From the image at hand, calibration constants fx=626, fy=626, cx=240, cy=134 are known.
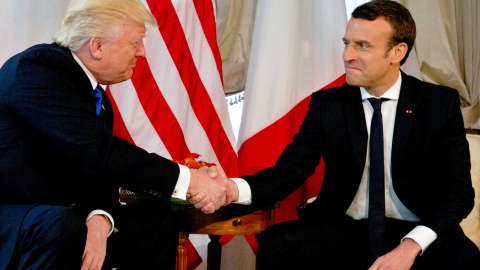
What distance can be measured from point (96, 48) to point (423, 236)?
4.13 ft

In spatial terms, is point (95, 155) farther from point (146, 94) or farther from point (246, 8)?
point (246, 8)

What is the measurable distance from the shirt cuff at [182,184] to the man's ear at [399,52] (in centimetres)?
95

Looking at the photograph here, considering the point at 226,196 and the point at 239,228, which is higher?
the point at 226,196

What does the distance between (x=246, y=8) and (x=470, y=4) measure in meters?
1.21

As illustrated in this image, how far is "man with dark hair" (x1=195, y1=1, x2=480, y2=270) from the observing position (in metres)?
2.18

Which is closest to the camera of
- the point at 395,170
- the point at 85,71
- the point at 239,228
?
the point at 85,71

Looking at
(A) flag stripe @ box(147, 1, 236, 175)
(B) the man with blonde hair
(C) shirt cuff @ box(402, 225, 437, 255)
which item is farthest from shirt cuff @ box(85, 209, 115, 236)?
(A) flag stripe @ box(147, 1, 236, 175)

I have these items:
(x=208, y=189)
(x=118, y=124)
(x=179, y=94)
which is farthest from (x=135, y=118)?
(x=208, y=189)

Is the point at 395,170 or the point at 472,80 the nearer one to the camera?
the point at 395,170

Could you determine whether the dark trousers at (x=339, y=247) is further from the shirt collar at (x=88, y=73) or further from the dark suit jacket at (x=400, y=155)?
the shirt collar at (x=88, y=73)

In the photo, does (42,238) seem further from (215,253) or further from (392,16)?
(392,16)

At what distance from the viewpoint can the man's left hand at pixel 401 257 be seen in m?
1.99

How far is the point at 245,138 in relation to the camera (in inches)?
124

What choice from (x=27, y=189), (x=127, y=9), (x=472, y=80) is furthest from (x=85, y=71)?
(x=472, y=80)
